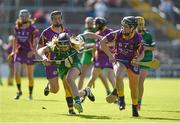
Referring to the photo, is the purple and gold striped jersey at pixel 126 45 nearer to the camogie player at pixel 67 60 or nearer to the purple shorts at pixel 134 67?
the purple shorts at pixel 134 67

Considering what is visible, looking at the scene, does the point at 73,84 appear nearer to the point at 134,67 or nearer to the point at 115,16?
the point at 134,67

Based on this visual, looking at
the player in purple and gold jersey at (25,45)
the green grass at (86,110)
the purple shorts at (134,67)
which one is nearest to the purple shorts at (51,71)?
the green grass at (86,110)

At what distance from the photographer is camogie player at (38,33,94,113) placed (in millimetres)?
16422

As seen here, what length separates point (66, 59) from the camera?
54.5 ft

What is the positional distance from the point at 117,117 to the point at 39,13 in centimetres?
2330

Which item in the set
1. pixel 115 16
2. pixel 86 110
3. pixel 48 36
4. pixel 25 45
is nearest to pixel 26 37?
pixel 25 45

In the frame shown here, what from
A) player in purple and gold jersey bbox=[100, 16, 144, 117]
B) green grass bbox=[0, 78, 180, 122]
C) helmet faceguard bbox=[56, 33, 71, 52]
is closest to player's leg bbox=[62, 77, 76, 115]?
green grass bbox=[0, 78, 180, 122]

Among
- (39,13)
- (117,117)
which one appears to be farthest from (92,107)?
(39,13)

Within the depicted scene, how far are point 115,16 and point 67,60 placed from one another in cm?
2327

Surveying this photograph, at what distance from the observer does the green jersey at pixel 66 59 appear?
54.4 feet

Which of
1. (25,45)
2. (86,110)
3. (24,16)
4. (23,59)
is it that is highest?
(24,16)

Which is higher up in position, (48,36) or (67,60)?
(48,36)

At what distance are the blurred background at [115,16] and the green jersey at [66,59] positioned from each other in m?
22.0

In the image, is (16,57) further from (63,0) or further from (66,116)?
(63,0)
